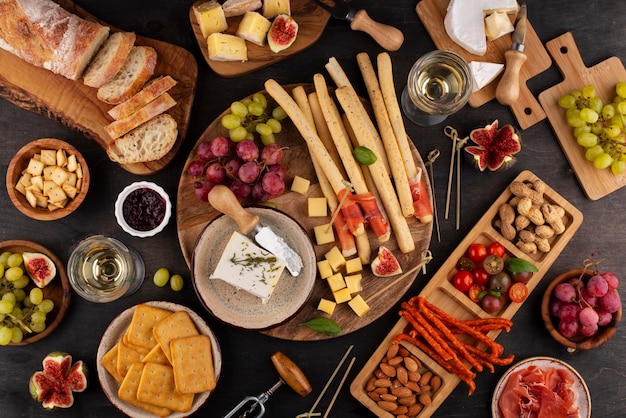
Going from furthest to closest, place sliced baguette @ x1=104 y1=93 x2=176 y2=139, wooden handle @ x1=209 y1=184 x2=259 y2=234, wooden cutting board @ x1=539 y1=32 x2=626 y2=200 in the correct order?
wooden cutting board @ x1=539 y1=32 x2=626 y2=200 < sliced baguette @ x1=104 y1=93 x2=176 y2=139 < wooden handle @ x1=209 y1=184 x2=259 y2=234

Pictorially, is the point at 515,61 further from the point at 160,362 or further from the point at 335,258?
the point at 160,362

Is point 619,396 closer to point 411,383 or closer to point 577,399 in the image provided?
point 577,399

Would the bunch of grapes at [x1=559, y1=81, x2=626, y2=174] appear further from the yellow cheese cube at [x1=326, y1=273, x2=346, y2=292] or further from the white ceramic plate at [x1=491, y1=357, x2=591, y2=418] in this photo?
the yellow cheese cube at [x1=326, y1=273, x2=346, y2=292]

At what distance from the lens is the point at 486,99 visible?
2398mm

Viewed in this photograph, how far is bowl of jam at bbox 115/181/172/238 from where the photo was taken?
2.23 m

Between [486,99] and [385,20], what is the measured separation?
1.75ft

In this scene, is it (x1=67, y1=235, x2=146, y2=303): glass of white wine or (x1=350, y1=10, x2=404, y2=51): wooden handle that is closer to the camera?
(x1=67, y1=235, x2=146, y2=303): glass of white wine

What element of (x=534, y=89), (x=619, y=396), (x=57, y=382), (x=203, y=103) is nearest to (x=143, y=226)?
(x=203, y=103)

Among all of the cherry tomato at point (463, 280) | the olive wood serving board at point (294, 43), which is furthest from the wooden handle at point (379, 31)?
the cherry tomato at point (463, 280)

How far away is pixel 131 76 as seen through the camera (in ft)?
7.31

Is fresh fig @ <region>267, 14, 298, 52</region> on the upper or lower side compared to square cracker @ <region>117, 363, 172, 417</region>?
upper

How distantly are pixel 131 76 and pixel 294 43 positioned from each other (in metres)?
0.65

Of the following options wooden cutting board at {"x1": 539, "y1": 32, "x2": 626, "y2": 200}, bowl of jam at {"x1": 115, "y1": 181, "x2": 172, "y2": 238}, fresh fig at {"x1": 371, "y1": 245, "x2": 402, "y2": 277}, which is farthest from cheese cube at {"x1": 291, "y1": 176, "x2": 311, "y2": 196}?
wooden cutting board at {"x1": 539, "y1": 32, "x2": 626, "y2": 200}

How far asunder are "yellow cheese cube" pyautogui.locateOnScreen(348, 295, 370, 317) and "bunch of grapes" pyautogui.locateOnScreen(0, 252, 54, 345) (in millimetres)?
1197
